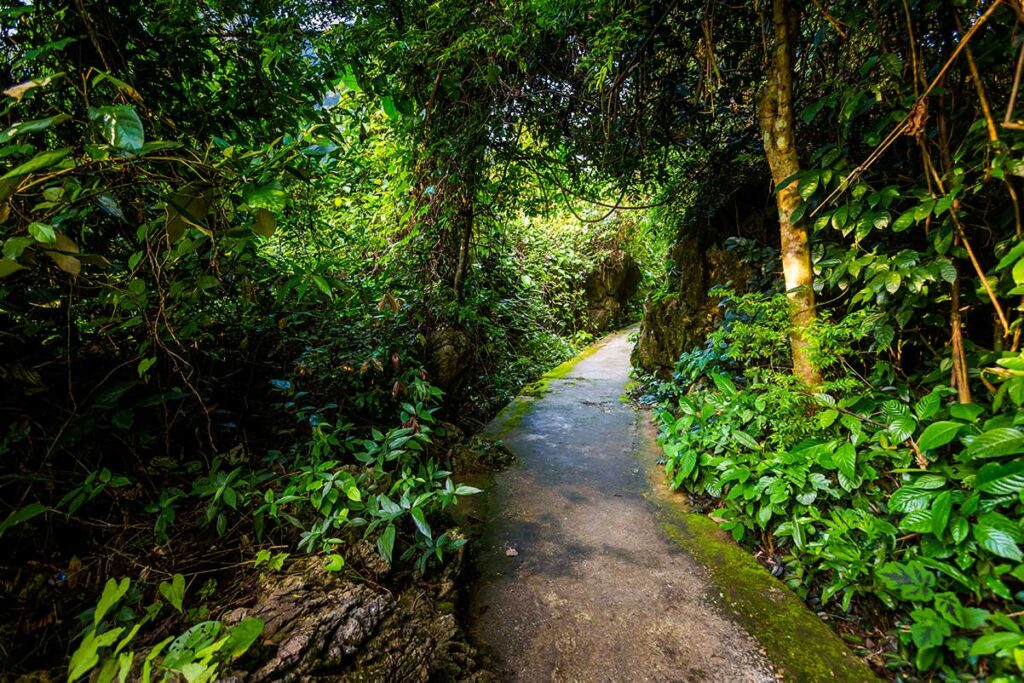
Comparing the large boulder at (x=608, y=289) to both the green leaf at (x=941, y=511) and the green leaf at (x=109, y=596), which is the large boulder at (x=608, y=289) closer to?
the green leaf at (x=941, y=511)

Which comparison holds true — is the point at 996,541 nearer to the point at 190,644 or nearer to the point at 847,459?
the point at 847,459

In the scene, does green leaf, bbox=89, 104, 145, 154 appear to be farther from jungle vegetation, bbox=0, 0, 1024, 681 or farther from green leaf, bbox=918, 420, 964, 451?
green leaf, bbox=918, 420, 964, 451

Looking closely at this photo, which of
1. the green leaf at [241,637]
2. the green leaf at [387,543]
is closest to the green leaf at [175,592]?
the green leaf at [241,637]

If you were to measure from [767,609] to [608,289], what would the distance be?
1026 cm

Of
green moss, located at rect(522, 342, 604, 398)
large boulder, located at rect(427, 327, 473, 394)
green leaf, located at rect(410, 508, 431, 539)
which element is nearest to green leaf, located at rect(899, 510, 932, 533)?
green leaf, located at rect(410, 508, 431, 539)

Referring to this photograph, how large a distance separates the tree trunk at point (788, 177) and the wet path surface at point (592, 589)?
1571mm

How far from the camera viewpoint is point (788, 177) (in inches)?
93.2

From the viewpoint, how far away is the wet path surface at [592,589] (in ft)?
5.17

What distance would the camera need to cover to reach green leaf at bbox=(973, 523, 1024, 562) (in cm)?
133

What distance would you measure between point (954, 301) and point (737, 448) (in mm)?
1377

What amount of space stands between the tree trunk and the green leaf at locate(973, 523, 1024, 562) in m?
1.15

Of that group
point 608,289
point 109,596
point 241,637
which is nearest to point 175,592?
point 109,596

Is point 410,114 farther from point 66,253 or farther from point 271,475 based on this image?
point 271,475

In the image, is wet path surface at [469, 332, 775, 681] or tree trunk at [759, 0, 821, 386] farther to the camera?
tree trunk at [759, 0, 821, 386]
